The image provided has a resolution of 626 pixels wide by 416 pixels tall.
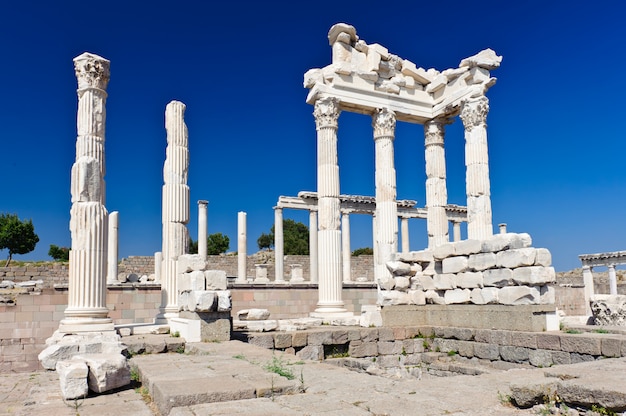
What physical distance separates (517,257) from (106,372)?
835 cm

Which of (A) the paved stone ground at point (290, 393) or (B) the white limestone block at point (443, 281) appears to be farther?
(B) the white limestone block at point (443, 281)

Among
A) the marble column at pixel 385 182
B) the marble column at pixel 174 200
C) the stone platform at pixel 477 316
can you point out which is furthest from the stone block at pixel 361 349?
the marble column at pixel 385 182

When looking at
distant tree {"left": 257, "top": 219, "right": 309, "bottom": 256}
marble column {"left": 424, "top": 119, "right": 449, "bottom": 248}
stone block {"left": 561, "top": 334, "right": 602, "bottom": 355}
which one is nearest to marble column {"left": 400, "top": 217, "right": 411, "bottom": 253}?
marble column {"left": 424, "top": 119, "right": 449, "bottom": 248}

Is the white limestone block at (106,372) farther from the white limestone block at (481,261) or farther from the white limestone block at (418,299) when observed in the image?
the white limestone block at (418,299)

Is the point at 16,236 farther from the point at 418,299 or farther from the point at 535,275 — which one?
the point at 535,275

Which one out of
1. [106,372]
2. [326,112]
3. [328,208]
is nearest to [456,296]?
[328,208]

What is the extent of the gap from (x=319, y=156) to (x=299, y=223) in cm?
5395

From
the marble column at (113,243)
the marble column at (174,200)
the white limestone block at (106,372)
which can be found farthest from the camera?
the marble column at (113,243)

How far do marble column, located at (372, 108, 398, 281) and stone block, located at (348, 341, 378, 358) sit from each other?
259 inches

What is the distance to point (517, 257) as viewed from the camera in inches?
451

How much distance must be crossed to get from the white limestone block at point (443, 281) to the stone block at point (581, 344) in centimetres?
363

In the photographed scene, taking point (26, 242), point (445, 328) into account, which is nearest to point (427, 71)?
point (445, 328)

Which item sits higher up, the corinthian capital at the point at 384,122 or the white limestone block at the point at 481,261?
the corinthian capital at the point at 384,122

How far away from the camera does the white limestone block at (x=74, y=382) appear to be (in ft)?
20.5
